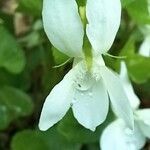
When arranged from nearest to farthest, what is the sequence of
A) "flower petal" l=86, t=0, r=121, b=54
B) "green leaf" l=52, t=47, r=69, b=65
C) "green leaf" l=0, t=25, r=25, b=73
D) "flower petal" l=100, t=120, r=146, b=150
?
1. "flower petal" l=86, t=0, r=121, b=54
2. "green leaf" l=52, t=47, r=69, b=65
3. "flower petal" l=100, t=120, r=146, b=150
4. "green leaf" l=0, t=25, r=25, b=73

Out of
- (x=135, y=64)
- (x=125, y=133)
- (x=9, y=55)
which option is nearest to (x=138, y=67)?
(x=135, y=64)

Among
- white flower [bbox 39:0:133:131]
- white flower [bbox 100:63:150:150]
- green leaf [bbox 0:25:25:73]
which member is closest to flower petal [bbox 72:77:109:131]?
white flower [bbox 39:0:133:131]

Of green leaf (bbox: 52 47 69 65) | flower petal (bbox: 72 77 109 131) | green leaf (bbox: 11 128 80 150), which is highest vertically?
green leaf (bbox: 52 47 69 65)

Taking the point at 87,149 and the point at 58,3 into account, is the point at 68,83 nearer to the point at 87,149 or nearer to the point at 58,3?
the point at 58,3

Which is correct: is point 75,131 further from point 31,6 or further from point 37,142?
point 31,6

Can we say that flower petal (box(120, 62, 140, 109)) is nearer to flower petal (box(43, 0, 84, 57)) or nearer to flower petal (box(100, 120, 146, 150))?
flower petal (box(100, 120, 146, 150))
